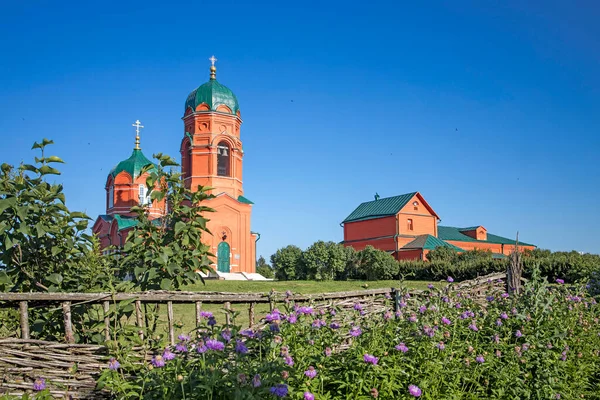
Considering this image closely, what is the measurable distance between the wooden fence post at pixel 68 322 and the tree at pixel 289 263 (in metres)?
29.9

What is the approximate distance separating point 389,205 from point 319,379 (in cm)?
3885

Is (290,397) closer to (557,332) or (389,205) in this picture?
(557,332)

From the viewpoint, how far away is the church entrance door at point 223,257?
1197 inches

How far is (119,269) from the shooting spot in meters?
4.98

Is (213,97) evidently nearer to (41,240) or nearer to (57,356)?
(41,240)

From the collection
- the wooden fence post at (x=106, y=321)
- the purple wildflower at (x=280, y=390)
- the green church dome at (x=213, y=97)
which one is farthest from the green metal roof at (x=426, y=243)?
the purple wildflower at (x=280, y=390)

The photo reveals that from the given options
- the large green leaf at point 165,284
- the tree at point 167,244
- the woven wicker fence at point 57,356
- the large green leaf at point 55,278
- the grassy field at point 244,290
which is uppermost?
the tree at point 167,244

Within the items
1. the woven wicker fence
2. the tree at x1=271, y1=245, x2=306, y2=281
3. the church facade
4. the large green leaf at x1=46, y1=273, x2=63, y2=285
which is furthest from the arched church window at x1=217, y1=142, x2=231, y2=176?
the woven wicker fence

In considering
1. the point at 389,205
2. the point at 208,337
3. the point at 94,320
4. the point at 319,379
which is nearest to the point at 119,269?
the point at 94,320

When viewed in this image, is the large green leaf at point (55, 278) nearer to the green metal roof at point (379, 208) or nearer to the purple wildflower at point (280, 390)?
the purple wildflower at point (280, 390)

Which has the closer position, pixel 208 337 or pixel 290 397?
pixel 290 397

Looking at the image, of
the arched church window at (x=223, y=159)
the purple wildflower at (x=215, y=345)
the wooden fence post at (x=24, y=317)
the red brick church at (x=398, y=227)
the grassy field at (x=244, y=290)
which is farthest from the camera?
the red brick church at (x=398, y=227)

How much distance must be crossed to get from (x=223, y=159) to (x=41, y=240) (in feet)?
91.6

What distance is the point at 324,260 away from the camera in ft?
107
